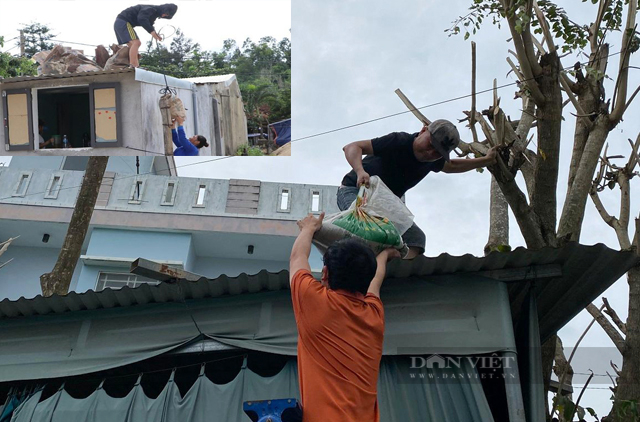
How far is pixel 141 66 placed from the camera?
16.3 meters

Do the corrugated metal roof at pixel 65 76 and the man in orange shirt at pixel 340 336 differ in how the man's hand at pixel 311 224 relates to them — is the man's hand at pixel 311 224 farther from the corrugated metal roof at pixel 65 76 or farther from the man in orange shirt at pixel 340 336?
the corrugated metal roof at pixel 65 76

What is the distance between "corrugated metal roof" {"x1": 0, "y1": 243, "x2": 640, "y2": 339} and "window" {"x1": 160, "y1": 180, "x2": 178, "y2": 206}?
10.5 metres

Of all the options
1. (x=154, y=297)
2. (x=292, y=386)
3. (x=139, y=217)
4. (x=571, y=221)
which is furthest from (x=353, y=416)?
(x=139, y=217)

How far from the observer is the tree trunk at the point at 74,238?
31.8 feet

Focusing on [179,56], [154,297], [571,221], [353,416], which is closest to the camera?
[353,416]

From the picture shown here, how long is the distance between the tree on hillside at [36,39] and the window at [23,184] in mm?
2692

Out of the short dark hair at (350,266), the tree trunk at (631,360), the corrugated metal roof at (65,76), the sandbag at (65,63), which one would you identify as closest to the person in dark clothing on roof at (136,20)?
the sandbag at (65,63)

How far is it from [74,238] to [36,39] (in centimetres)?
915

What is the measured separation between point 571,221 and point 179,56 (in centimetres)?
1236

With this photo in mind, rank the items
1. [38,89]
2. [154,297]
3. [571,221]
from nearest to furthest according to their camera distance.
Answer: [154,297]
[571,221]
[38,89]

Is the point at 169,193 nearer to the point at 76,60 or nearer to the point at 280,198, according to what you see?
the point at 280,198

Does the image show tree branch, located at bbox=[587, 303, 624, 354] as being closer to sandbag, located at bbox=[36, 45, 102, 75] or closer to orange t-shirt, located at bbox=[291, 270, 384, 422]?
Answer: orange t-shirt, located at bbox=[291, 270, 384, 422]

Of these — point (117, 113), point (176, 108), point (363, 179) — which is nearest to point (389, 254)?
point (363, 179)

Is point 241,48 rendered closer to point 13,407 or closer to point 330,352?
point 13,407
